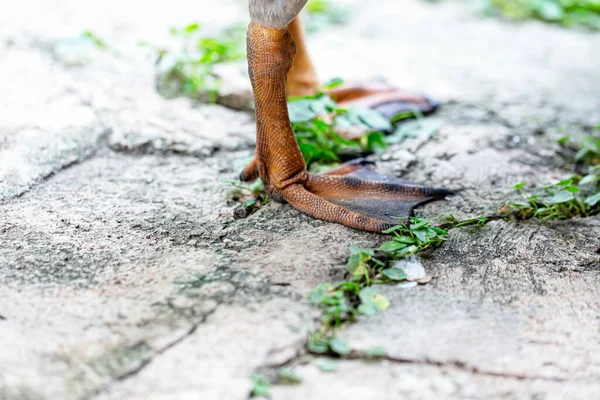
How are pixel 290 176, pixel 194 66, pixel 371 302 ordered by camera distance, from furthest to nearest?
pixel 194 66
pixel 290 176
pixel 371 302

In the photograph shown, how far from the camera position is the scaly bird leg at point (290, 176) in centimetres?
241

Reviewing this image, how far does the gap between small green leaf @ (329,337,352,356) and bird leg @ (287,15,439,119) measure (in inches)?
74.7

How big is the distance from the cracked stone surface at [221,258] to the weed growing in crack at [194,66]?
10cm

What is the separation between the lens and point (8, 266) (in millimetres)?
2160

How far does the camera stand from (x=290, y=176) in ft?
8.44

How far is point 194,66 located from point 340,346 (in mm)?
2513

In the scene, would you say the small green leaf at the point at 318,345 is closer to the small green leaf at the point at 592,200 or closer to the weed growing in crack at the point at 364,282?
the weed growing in crack at the point at 364,282

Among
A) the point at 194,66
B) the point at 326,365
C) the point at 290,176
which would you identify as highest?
the point at 194,66

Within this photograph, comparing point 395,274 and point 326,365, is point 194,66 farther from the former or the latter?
point 326,365

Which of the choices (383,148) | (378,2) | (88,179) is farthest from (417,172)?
(378,2)

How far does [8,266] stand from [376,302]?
46.1 inches

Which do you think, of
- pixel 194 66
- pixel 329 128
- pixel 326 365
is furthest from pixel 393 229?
pixel 194 66

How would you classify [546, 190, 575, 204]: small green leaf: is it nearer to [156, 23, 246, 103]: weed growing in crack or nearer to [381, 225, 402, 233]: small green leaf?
[381, 225, 402, 233]: small green leaf

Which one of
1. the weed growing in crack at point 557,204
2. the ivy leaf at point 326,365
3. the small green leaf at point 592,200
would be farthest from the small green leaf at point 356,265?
the small green leaf at point 592,200
